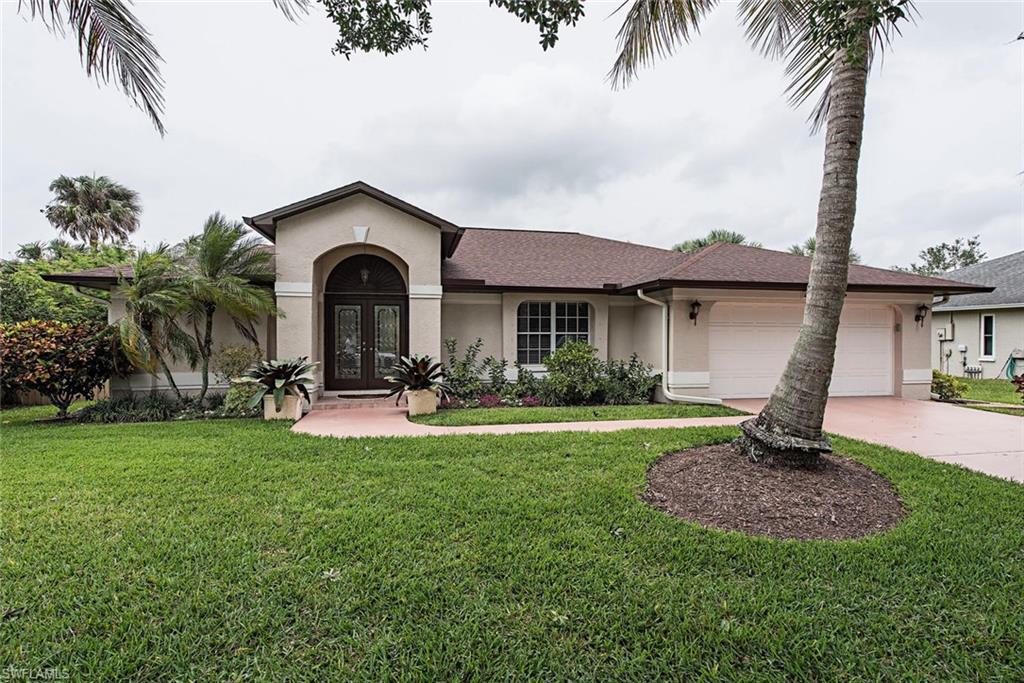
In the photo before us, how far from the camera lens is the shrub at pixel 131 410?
369 inches

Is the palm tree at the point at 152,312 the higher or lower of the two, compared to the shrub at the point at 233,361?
higher

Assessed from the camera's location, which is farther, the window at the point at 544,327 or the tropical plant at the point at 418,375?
the window at the point at 544,327

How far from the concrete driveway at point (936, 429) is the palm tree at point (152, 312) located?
12.4m

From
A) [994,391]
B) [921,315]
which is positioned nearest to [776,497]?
[921,315]

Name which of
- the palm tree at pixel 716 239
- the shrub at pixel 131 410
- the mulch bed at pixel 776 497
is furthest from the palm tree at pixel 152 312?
the palm tree at pixel 716 239

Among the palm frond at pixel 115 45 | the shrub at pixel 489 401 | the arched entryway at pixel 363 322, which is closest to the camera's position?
the palm frond at pixel 115 45

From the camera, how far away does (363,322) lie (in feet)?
39.9

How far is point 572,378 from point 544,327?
8.00ft

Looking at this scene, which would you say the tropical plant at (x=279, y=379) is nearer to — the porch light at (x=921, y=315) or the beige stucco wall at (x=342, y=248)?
the beige stucco wall at (x=342, y=248)

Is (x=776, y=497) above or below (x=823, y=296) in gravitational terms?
below

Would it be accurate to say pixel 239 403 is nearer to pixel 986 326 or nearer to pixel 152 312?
pixel 152 312

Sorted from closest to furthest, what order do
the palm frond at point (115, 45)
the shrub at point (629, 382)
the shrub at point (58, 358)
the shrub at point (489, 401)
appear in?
1. the palm frond at point (115, 45)
2. the shrub at point (58, 358)
3. the shrub at point (489, 401)
4. the shrub at point (629, 382)

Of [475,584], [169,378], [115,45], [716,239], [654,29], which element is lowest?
[475,584]

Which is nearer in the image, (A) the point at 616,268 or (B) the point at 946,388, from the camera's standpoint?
(B) the point at 946,388
